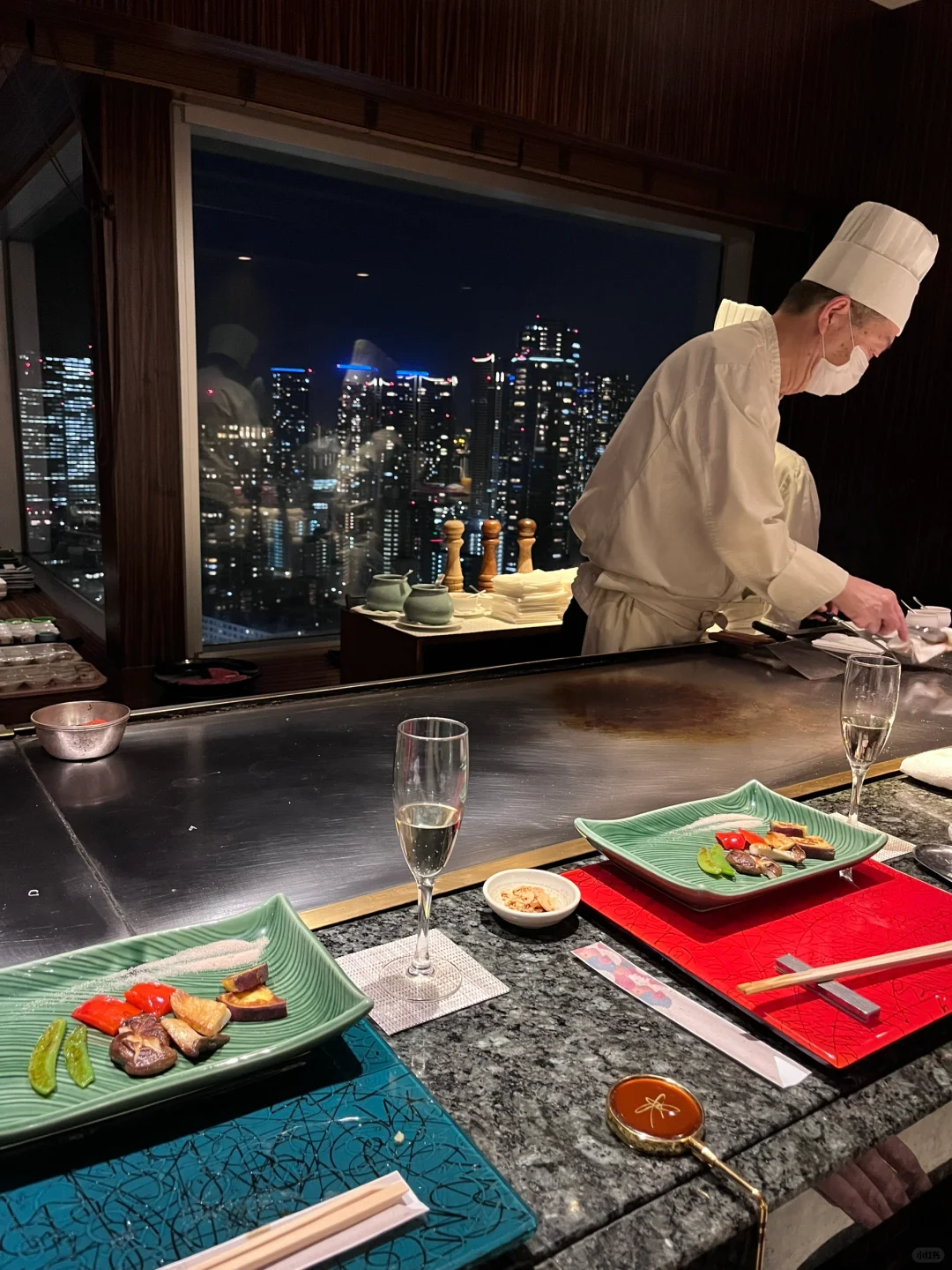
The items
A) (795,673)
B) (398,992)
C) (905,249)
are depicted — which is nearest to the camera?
(398,992)

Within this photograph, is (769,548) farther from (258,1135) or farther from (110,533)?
(110,533)

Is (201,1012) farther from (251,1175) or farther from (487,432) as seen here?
(487,432)

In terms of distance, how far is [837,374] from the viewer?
236cm

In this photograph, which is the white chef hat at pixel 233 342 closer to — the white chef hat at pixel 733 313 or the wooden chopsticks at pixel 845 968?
the white chef hat at pixel 733 313

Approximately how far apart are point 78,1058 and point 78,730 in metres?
0.63

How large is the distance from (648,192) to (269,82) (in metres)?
1.53

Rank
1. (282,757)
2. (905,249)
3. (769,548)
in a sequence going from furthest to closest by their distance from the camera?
(905,249) → (769,548) → (282,757)

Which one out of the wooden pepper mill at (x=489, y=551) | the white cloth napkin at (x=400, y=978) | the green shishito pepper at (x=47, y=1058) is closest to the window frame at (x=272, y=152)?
the wooden pepper mill at (x=489, y=551)

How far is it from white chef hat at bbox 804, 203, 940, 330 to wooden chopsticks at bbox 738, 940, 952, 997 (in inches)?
68.9

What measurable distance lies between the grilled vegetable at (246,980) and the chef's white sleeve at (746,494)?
1494 millimetres

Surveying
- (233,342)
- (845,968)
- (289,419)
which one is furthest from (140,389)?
(845,968)

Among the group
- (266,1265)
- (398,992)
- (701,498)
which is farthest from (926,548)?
(266,1265)

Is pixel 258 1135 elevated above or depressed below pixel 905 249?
below

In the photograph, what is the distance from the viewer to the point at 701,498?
2078 mm
